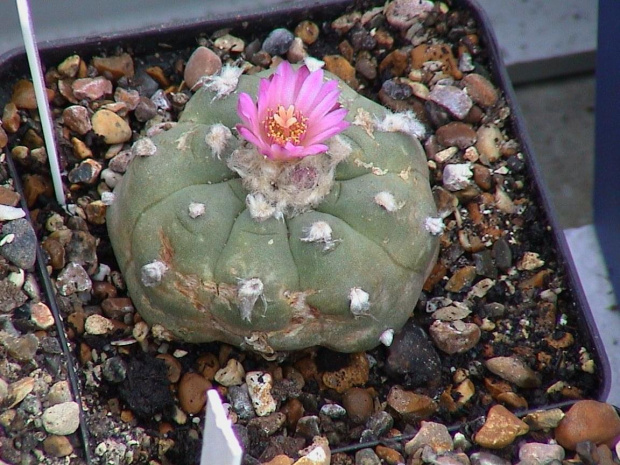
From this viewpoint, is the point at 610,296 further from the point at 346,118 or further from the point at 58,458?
the point at 58,458

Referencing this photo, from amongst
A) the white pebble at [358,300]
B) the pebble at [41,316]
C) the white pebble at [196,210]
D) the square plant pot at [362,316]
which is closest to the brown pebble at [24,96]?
the square plant pot at [362,316]

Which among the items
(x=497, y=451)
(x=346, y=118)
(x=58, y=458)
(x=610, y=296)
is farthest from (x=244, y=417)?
(x=610, y=296)

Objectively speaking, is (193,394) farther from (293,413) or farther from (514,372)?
(514,372)

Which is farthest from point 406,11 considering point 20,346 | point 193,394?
point 20,346

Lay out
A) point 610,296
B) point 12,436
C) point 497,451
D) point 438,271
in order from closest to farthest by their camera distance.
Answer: point 12,436 < point 497,451 < point 438,271 < point 610,296

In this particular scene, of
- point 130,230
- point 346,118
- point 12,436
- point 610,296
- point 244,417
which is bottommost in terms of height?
point 610,296

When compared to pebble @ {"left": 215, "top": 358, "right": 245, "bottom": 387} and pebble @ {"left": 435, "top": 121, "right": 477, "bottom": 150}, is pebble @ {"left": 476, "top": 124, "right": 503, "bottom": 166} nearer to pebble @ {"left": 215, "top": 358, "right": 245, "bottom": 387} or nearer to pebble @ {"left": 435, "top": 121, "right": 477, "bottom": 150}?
pebble @ {"left": 435, "top": 121, "right": 477, "bottom": 150}

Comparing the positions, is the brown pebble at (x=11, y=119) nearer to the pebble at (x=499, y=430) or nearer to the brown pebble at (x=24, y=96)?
the brown pebble at (x=24, y=96)
